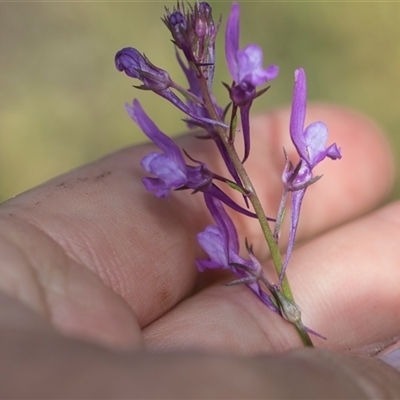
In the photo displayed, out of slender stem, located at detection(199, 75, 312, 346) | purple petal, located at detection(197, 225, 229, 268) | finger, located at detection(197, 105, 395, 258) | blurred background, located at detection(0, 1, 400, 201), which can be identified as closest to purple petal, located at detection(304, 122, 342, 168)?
slender stem, located at detection(199, 75, 312, 346)

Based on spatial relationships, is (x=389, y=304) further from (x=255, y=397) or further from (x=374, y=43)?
(x=374, y=43)

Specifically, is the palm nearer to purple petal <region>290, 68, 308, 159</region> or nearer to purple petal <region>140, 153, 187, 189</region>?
purple petal <region>140, 153, 187, 189</region>

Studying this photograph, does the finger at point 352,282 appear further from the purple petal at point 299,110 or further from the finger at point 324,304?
the purple petal at point 299,110

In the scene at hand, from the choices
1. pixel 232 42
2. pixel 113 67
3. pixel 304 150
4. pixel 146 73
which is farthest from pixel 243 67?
pixel 113 67

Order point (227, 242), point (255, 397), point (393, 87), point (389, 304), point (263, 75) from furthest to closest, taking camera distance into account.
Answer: point (393, 87) < point (389, 304) < point (227, 242) < point (263, 75) < point (255, 397)

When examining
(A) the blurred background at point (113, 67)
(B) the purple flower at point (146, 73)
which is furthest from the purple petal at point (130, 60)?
(A) the blurred background at point (113, 67)

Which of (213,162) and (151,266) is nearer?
(151,266)

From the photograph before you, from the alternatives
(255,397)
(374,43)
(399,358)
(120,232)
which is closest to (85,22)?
(374,43)
